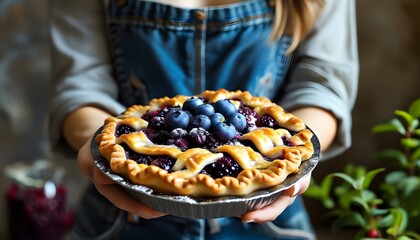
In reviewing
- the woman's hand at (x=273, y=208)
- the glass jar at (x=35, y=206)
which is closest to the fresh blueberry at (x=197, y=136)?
the woman's hand at (x=273, y=208)

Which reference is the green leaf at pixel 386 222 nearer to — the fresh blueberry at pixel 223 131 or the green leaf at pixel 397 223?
the green leaf at pixel 397 223

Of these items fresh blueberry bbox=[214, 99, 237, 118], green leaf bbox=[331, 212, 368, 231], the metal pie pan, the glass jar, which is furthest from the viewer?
the glass jar

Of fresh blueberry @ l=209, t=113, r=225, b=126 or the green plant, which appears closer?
fresh blueberry @ l=209, t=113, r=225, b=126

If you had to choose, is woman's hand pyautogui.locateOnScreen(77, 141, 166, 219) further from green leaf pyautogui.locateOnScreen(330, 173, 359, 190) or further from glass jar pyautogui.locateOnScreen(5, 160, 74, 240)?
glass jar pyautogui.locateOnScreen(5, 160, 74, 240)

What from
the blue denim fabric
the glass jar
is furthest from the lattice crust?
the glass jar

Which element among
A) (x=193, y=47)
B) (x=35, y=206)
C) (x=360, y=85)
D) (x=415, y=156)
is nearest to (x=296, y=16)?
(x=193, y=47)

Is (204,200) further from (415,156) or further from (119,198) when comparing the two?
(415,156)

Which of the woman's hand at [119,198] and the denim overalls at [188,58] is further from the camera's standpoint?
the denim overalls at [188,58]
